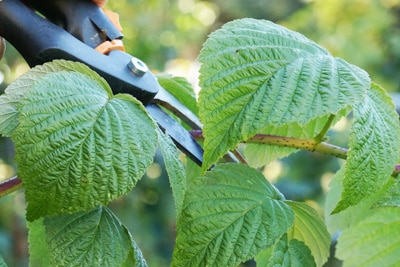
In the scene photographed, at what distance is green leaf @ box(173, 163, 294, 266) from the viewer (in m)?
0.40

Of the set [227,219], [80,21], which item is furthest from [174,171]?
[80,21]

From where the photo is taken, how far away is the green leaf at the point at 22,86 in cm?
39

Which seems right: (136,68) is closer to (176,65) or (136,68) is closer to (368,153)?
(368,153)

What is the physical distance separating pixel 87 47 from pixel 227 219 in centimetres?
15

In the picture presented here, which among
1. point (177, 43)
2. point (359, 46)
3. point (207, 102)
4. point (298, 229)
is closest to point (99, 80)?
point (207, 102)

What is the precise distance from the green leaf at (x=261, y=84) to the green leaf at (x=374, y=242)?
0.15 m

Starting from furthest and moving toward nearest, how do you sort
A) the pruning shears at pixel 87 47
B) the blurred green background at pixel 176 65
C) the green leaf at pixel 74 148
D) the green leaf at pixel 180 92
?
the blurred green background at pixel 176 65 < the green leaf at pixel 180 92 < the pruning shears at pixel 87 47 < the green leaf at pixel 74 148

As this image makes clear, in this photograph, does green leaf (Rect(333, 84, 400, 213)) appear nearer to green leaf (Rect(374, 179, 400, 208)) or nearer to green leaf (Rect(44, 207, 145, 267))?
green leaf (Rect(374, 179, 400, 208))

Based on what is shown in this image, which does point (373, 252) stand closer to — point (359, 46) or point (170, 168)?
point (170, 168)

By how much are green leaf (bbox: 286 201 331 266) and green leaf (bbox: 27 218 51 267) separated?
0.17 meters

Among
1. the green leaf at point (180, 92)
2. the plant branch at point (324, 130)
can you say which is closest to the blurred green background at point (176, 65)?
the green leaf at point (180, 92)

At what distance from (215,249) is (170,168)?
53 mm

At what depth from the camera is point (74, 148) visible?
0.35 m

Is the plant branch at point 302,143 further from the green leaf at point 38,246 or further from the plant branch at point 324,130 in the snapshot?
the green leaf at point 38,246
